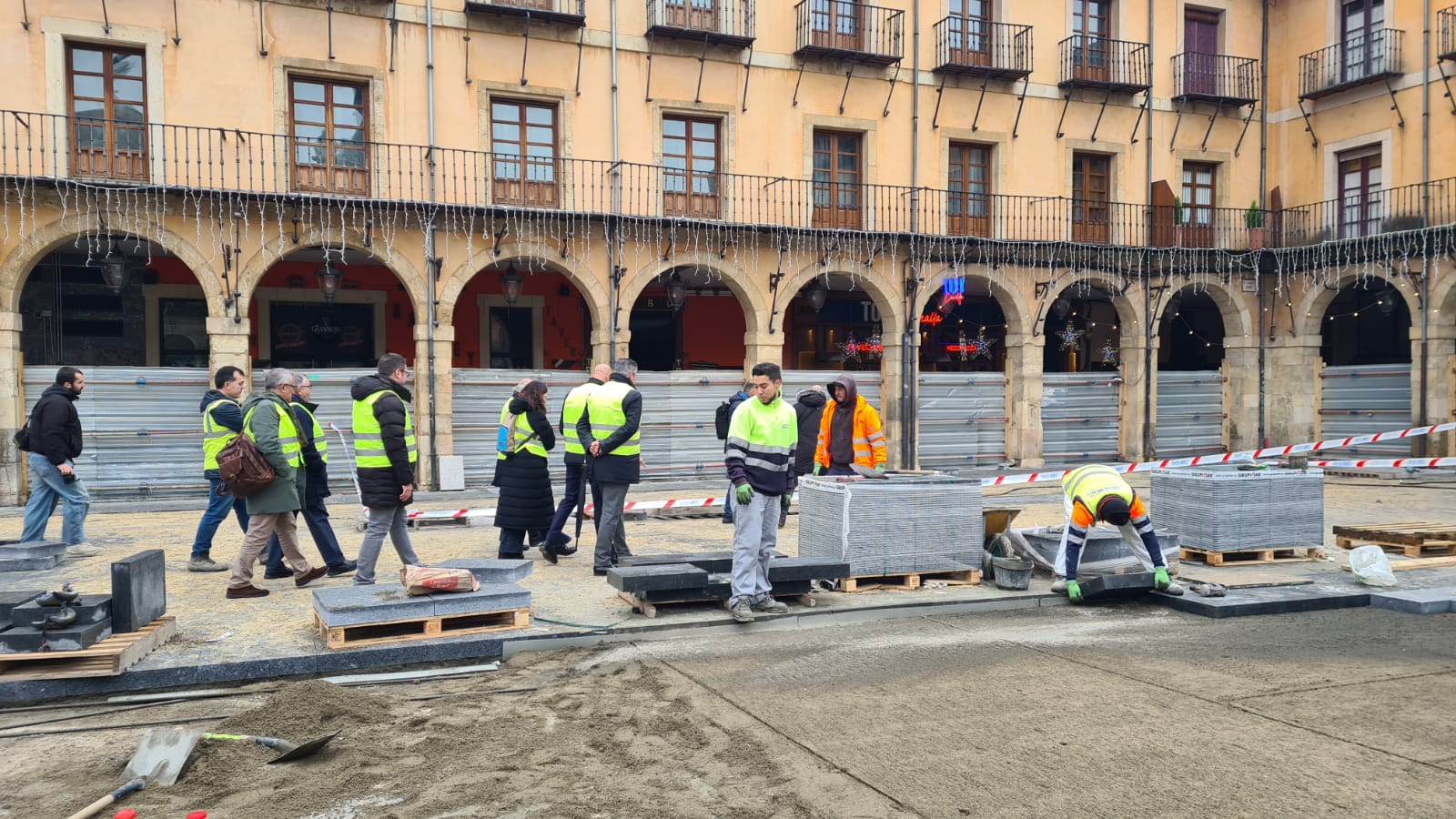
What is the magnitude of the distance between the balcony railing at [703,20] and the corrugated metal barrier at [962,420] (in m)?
7.83

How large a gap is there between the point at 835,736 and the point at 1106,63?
21.8 metres

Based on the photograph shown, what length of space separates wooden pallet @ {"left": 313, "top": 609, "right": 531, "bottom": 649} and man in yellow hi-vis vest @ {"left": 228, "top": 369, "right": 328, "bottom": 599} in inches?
51.3

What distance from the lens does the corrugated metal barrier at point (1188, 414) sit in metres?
23.7

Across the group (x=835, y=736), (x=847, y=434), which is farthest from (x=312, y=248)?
(x=835, y=736)

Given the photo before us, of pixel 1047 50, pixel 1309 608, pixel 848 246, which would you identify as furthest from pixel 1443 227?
pixel 1309 608

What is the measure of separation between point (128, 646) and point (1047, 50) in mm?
21648

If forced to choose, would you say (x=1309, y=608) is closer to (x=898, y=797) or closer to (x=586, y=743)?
(x=898, y=797)

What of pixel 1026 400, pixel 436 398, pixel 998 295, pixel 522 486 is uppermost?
pixel 998 295

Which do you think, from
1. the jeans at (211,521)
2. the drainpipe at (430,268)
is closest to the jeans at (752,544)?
the jeans at (211,521)

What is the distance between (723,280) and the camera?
2031 centimetres

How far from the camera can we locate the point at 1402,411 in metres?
21.6

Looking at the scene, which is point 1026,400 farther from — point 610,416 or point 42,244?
point 42,244

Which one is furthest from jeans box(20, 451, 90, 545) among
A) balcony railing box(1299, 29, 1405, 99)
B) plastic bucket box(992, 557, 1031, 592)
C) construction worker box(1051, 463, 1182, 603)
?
balcony railing box(1299, 29, 1405, 99)

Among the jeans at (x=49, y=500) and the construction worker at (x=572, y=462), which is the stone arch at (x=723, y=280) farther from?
the jeans at (x=49, y=500)
